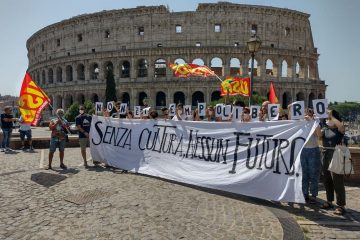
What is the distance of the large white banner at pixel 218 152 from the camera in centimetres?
666

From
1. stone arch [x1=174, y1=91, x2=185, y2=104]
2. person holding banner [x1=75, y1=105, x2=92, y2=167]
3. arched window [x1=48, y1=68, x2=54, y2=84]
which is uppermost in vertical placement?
arched window [x1=48, y1=68, x2=54, y2=84]

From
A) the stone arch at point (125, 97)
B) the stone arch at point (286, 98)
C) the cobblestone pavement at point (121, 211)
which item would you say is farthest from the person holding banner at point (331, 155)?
the stone arch at point (125, 97)

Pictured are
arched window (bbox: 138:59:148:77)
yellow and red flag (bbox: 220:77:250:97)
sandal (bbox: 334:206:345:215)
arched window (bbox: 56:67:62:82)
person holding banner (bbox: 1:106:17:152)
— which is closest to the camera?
sandal (bbox: 334:206:345:215)

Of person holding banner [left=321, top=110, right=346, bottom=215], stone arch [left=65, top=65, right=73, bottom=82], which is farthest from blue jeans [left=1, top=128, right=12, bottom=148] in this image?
stone arch [left=65, top=65, right=73, bottom=82]

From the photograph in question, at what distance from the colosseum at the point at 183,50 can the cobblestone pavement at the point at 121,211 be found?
136 feet

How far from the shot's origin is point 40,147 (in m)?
16.0

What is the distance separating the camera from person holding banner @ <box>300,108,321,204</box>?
682 cm

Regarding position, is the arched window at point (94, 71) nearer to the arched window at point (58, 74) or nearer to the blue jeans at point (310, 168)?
the arched window at point (58, 74)

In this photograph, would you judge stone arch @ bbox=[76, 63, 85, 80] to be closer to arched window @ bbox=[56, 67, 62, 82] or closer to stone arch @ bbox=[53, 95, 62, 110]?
arched window @ bbox=[56, 67, 62, 82]

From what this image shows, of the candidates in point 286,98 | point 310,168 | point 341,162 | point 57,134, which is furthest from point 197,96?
point 341,162

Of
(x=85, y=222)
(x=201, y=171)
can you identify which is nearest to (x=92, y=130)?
(x=201, y=171)

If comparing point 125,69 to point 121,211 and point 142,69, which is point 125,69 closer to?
point 142,69

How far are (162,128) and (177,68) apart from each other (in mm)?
14268

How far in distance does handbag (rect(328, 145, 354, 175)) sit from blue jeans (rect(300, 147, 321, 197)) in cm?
60
